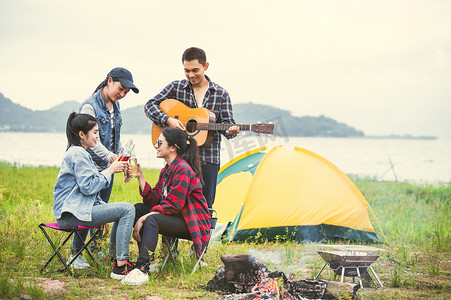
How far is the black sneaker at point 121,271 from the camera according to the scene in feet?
13.2

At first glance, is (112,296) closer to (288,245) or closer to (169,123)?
(169,123)

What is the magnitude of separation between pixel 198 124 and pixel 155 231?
1.35 meters

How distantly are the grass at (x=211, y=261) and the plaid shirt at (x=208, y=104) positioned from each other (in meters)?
1.13

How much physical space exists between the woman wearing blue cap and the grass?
49 cm

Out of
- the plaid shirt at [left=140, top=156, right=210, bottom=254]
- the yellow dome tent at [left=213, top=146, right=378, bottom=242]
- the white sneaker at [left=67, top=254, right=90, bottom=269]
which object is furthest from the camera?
the yellow dome tent at [left=213, top=146, right=378, bottom=242]

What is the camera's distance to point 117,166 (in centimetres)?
405

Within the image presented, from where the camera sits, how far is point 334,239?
6.28m

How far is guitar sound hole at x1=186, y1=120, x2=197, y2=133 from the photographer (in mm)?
4949

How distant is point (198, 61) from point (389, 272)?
2811 millimetres

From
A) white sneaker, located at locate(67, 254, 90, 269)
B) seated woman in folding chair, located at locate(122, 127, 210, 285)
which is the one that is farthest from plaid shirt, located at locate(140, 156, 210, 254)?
white sneaker, located at locate(67, 254, 90, 269)

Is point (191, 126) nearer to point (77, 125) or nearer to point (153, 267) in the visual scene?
point (77, 125)

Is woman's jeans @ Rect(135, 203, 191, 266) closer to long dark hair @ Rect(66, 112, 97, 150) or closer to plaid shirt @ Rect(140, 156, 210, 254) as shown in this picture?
plaid shirt @ Rect(140, 156, 210, 254)

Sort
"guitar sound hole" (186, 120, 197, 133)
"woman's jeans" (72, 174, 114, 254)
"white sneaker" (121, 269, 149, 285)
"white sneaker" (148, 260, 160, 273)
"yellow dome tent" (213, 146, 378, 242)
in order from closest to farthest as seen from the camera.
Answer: "white sneaker" (121, 269, 149, 285), "white sneaker" (148, 260, 160, 273), "woman's jeans" (72, 174, 114, 254), "guitar sound hole" (186, 120, 197, 133), "yellow dome tent" (213, 146, 378, 242)

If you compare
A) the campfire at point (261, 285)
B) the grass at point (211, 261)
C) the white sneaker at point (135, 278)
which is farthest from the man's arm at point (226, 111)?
the white sneaker at point (135, 278)
